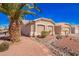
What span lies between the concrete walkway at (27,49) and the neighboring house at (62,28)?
36cm

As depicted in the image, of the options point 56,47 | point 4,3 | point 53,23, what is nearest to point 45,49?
point 56,47

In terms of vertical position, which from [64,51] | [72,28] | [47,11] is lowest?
[64,51]

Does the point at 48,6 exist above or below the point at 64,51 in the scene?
above

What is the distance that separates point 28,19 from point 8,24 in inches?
13.6

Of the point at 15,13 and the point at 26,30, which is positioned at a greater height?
the point at 15,13

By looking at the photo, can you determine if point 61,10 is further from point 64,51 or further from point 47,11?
A: point 64,51

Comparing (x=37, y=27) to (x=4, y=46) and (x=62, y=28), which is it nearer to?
(x=62, y=28)

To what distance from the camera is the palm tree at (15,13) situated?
4297mm

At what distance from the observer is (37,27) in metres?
4.41

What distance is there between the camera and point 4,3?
4270 mm

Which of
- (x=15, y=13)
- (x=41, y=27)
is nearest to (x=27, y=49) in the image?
(x=41, y=27)

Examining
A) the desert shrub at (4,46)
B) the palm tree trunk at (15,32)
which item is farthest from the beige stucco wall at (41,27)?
the desert shrub at (4,46)

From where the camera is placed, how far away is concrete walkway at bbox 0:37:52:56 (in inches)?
169

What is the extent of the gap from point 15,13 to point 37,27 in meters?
0.44
